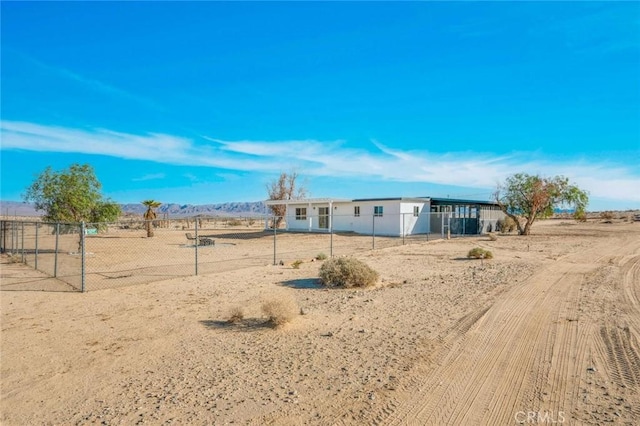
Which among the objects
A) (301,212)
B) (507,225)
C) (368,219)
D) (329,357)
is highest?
(301,212)

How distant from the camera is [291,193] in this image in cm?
5572

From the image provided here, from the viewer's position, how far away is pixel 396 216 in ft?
105

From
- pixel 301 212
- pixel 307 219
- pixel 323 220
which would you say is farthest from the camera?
pixel 301 212

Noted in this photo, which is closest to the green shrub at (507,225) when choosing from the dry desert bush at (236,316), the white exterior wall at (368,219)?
the white exterior wall at (368,219)

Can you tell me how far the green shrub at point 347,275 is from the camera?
10.7 metres

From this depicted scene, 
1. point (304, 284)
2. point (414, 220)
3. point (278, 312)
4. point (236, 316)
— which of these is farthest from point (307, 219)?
point (278, 312)

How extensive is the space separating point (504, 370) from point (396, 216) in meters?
27.3

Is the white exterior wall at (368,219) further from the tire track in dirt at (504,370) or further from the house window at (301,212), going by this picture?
the tire track in dirt at (504,370)

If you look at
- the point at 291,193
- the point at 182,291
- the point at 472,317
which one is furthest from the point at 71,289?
the point at 291,193

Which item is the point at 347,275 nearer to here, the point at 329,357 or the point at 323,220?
the point at 329,357

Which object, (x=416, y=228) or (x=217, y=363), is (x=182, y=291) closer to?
(x=217, y=363)

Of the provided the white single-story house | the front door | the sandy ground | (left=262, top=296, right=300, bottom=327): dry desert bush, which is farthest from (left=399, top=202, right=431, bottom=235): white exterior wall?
(left=262, top=296, right=300, bottom=327): dry desert bush

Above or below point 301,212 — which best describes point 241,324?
below

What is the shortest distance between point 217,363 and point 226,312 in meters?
2.79
